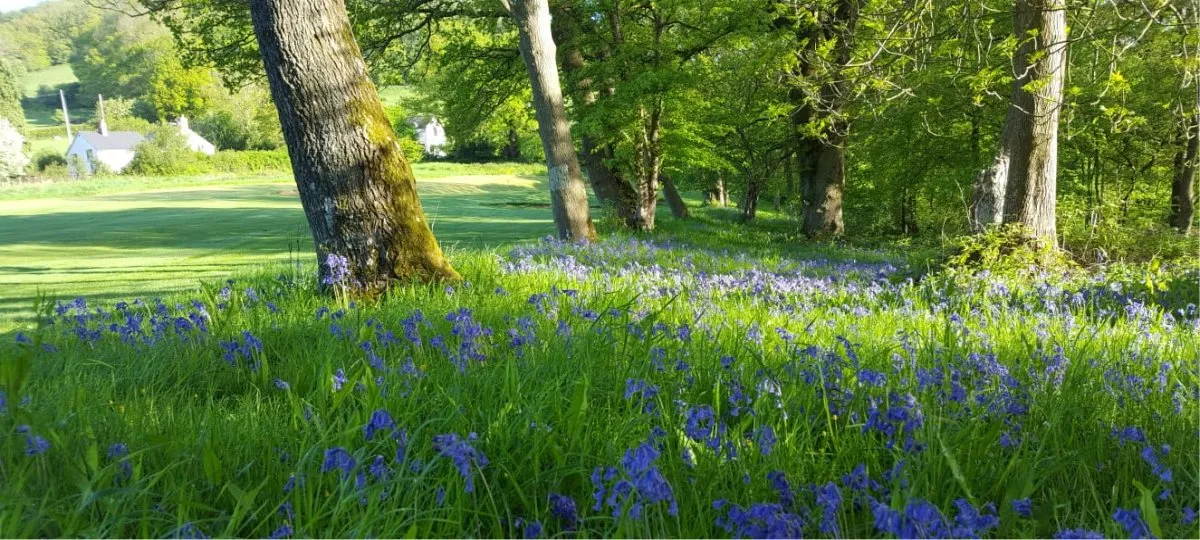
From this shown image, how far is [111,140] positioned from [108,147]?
8.72 feet

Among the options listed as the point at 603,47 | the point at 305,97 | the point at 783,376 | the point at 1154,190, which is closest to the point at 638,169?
the point at 603,47

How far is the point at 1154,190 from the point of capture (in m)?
22.0

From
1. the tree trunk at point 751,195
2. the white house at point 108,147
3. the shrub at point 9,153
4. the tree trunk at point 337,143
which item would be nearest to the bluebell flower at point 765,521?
the tree trunk at point 337,143

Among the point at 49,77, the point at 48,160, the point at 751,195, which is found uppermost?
the point at 49,77

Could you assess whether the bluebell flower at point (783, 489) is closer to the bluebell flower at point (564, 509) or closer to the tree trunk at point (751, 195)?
the bluebell flower at point (564, 509)

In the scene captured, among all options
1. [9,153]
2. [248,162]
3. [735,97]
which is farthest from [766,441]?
[248,162]

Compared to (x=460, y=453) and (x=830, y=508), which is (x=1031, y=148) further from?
(x=460, y=453)

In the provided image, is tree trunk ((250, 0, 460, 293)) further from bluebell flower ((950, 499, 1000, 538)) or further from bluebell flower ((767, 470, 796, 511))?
bluebell flower ((950, 499, 1000, 538))

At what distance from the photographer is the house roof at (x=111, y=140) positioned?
7788 centimetres

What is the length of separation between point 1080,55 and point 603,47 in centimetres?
1137

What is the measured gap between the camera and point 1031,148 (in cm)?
784

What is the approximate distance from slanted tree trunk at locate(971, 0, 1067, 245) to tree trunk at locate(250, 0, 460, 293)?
269 inches

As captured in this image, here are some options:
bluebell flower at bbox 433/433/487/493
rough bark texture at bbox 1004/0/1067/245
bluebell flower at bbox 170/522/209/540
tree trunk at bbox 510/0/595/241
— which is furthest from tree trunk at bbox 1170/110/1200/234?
bluebell flower at bbox 170/522/209/540

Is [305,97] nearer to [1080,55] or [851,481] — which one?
[851,481]
